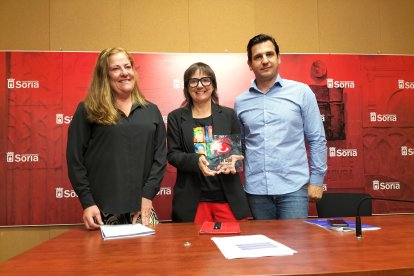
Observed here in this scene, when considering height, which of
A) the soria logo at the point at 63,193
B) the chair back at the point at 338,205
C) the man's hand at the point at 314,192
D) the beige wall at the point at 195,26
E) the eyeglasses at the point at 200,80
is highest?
the beige wall at the point at 195,26

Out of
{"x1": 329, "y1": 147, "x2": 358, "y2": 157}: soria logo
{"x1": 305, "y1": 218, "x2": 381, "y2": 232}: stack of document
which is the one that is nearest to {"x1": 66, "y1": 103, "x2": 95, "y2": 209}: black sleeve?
{"x1": 305, "y1": 218, "x2": 381, "y2": 232}: stack of document

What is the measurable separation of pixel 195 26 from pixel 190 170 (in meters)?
1.88

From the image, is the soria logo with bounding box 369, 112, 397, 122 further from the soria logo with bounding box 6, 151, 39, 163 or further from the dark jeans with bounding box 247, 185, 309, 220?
the soria logo with bounding box 6, 151, 39, 163

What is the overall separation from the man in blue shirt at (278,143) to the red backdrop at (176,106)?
926 mm

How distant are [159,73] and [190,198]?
63.5 inches

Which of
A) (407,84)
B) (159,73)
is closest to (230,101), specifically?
(159,73)

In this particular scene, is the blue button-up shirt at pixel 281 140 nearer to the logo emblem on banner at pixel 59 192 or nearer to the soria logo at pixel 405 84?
the soria logo at pixel 405 84

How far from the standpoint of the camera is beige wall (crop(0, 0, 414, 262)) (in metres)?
3.42

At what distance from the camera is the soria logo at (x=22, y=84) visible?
10.8 ft

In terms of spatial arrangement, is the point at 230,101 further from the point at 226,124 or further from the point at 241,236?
the point at 241,236

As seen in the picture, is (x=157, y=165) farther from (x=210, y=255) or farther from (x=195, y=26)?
(x=195, y=26)

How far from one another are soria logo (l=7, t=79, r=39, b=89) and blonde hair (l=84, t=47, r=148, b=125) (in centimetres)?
142

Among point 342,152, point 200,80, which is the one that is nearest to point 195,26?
point 200,80

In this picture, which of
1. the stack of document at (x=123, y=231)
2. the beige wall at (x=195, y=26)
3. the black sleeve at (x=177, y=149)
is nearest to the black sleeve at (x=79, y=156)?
the stack of document at (x=123, y=231)
